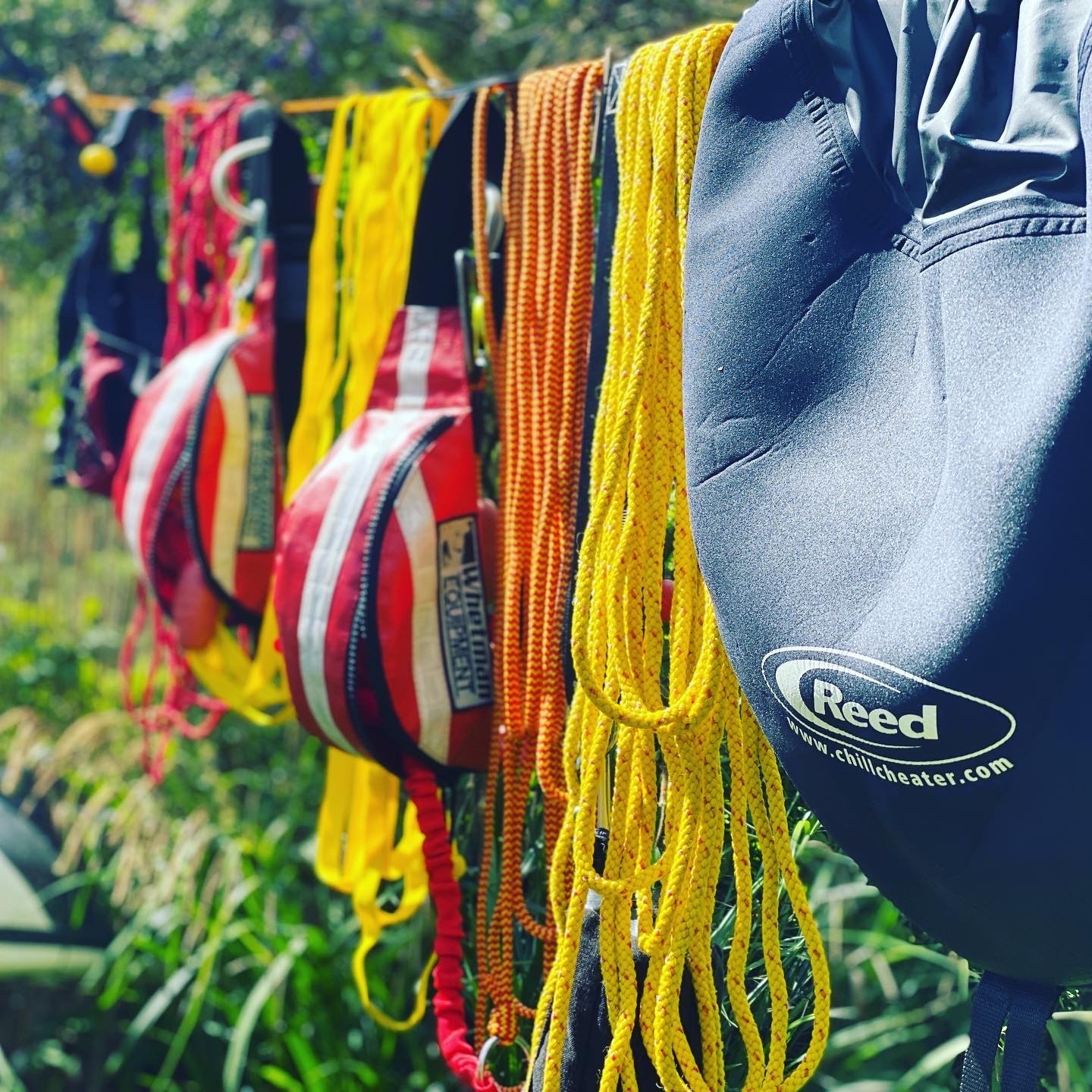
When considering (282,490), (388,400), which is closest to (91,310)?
(282,490)

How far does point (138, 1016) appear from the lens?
2455 millimetres

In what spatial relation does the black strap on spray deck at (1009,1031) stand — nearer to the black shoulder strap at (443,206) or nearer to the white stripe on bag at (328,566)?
the white stripe on bag at (328,566)

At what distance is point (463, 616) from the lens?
135cm

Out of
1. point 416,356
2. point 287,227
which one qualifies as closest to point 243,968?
point 287,227

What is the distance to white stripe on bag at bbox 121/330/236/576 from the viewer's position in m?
1.75

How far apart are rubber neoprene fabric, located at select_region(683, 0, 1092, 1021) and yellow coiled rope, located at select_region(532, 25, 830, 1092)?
0.09m

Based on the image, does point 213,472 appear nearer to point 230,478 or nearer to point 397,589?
point 230,478

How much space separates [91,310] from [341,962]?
1.28 m

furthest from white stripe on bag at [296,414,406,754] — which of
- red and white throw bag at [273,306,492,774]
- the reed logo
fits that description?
the reed logo

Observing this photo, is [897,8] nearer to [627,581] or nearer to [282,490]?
[627,581]

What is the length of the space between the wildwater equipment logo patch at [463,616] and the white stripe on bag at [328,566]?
0.30 ft

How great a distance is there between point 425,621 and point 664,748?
1.22 ft

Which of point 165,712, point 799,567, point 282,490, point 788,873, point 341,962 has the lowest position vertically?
point 341,962

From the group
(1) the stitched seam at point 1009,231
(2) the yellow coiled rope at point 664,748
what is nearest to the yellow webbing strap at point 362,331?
(2) the yellow coiled rope at point 664,748
